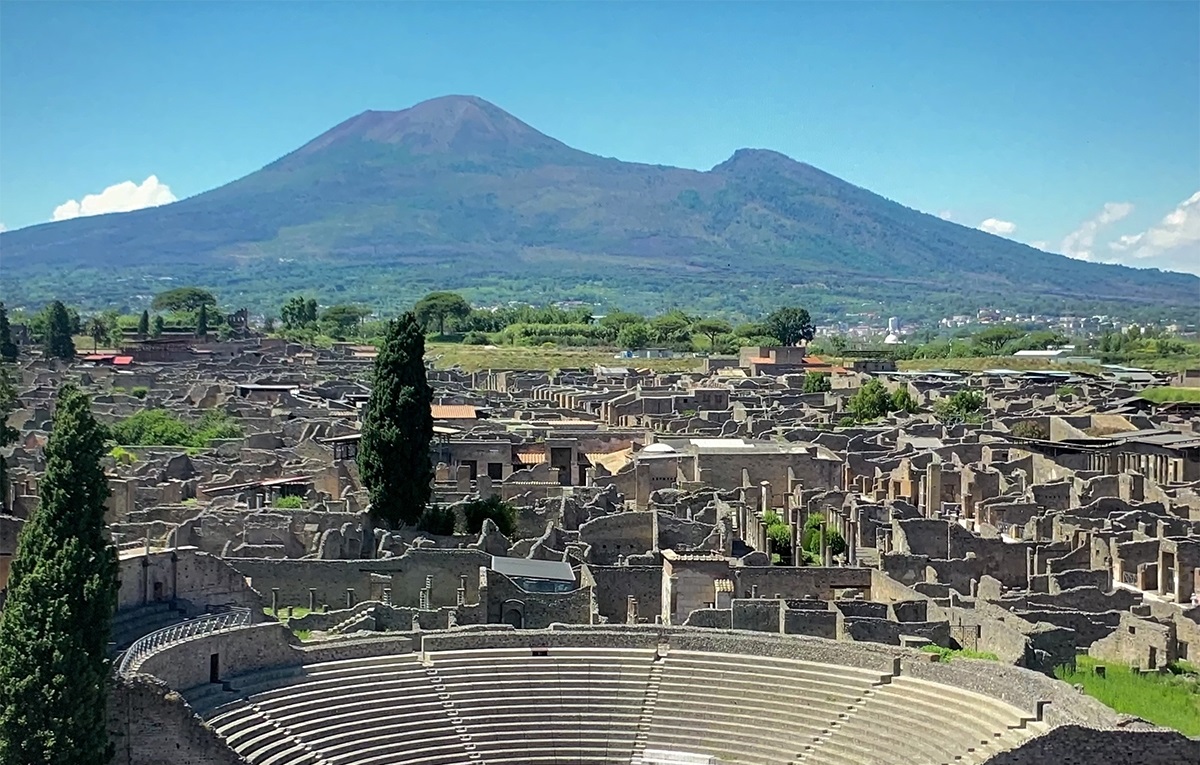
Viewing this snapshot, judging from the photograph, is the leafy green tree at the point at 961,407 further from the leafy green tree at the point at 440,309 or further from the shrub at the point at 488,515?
the leafy green tree at the point at 440,309

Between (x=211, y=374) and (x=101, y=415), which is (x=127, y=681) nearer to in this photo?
(x=101, y=415)

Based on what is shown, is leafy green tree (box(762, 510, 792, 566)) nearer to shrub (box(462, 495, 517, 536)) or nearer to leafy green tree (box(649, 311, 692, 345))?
shrub (box(462, 495, 517, 536))

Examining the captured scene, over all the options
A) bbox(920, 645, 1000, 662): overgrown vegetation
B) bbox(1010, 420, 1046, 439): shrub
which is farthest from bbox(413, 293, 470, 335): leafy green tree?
bbox(920, 645, 1000, 662): overgrown vegetation

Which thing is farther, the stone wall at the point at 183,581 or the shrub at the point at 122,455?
the shrub at the point at 122,455

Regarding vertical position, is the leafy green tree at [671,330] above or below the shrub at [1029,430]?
above

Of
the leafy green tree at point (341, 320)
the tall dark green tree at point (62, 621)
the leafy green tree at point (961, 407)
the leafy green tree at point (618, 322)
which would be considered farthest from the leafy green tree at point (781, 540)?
the leafy green tree at point (341, 320)

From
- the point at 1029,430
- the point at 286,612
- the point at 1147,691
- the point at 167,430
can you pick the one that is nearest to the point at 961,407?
the point at 1029,430
